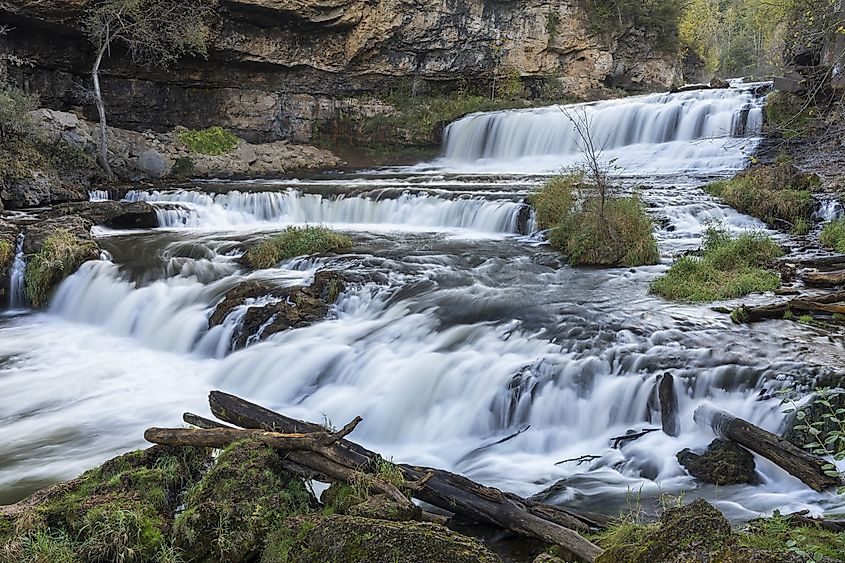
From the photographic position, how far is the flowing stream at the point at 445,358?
5.57 metres

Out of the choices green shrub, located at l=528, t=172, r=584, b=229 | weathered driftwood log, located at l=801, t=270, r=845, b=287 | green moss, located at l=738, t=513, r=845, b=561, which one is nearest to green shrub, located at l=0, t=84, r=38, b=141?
green shrub, located at l=528, t=172, r=584, b=229

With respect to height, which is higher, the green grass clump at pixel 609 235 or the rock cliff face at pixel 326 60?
the rock cliff face at pixel 326 60

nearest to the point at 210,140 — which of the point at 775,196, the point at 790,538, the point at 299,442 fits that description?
the point at 775,196

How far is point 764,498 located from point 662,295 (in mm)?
4278

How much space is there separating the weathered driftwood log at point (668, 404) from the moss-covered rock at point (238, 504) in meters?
3.07

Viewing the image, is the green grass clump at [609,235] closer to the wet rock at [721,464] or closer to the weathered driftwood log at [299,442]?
the wet rock at [721,464]

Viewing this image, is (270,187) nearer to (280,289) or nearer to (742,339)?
(280,289)

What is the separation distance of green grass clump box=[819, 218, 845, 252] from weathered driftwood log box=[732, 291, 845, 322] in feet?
9.63

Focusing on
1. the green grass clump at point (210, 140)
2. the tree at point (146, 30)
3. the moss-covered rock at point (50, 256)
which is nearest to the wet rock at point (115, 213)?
the moss-covered rock at point (50, 256)

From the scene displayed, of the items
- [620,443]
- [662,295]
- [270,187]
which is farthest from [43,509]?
[270,187]

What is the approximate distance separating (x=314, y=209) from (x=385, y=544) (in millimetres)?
13211

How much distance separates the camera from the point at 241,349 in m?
8.17

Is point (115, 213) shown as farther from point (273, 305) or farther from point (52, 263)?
point (273, 305)

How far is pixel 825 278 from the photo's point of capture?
8.12m
